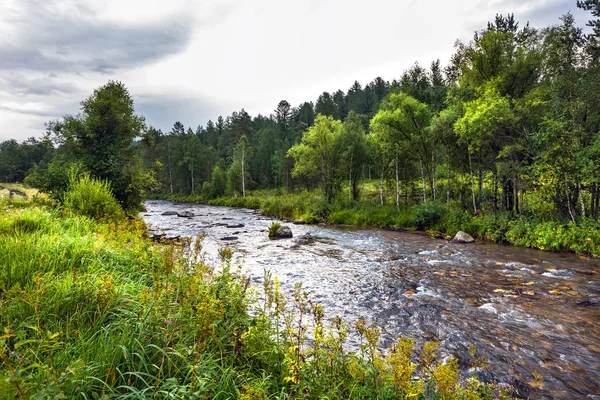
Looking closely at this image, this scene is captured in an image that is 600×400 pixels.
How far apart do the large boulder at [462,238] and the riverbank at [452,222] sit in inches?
41.4

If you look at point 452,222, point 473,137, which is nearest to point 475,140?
point 473,137

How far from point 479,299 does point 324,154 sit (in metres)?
28.9

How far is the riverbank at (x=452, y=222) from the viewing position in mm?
13844

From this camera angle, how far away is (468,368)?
4.91 meters

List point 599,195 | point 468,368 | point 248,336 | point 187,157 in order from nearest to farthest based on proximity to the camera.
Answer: point 248,336, point 468,368, point 599,195, point 187,157

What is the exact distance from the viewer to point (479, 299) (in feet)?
26.5

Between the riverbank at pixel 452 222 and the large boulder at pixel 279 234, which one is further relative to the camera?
the large boulder at pixel 279 234

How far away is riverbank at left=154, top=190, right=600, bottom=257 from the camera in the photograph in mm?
13844

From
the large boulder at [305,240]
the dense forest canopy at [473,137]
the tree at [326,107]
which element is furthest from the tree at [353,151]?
the tree at [326,107]

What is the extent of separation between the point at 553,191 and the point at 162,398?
2045 centimetres

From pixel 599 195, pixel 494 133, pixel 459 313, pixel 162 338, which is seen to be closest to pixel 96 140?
pixel 162 338

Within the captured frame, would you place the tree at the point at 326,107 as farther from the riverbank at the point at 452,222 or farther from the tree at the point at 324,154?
the riverbank at the point at 452,222

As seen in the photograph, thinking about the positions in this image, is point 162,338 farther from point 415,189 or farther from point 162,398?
point 415,189

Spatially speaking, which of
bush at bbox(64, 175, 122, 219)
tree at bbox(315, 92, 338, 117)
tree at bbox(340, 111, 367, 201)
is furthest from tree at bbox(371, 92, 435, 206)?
tree at bbox(315, 92, 338, 117)
